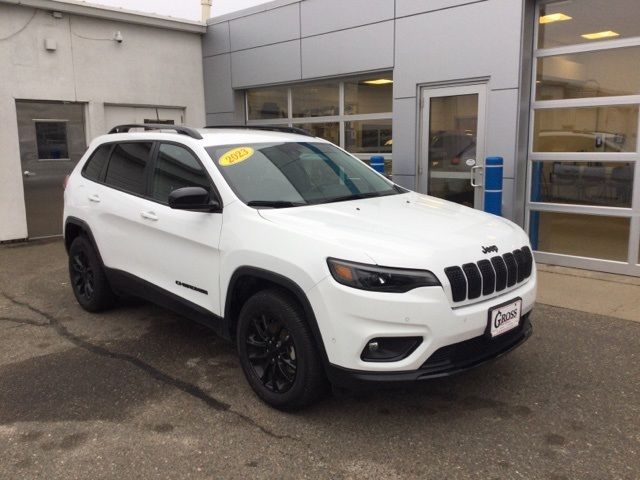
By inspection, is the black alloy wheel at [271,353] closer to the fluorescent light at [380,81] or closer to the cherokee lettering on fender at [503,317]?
the cherokee lettering on fender at [503,317]

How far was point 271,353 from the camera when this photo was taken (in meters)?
3.41

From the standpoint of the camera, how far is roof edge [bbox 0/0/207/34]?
29.7 ft

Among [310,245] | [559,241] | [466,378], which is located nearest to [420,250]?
[310,245]

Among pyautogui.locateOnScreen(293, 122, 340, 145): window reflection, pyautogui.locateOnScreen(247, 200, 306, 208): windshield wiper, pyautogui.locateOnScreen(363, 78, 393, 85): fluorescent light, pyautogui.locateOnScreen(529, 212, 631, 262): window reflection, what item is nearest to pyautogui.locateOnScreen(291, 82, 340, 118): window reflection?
pyautogui.locateOnScreen(293, 122, 340, 145): window reflection

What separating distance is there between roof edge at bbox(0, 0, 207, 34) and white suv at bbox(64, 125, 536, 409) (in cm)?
568

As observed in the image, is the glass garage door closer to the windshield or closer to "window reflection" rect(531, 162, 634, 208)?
"window reflection" rect(531, 162, 634, 208)

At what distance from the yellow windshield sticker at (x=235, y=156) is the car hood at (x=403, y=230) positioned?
0.64 meters

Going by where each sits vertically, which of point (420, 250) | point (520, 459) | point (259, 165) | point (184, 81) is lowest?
point (520, 459)

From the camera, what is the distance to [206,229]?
376cm

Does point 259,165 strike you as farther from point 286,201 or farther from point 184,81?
point 184,81

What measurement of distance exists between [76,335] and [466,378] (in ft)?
10.8

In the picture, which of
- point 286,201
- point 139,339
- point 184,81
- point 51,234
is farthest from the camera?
point 184,81

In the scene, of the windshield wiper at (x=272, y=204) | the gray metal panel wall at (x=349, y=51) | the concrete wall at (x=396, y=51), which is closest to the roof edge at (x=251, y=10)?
the concrete wall at (x=396, y=51)

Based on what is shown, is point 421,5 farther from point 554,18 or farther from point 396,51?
point 554,18
